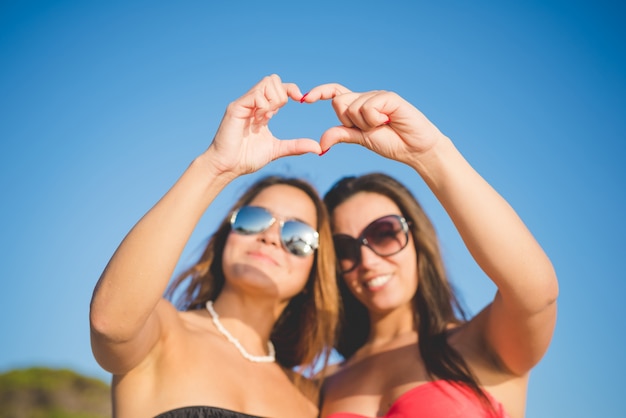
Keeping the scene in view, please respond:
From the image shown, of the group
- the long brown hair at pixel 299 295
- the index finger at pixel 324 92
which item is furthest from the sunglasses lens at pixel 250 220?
the index finger at pixel 324 92

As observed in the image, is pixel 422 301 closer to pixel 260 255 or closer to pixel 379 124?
pixel 260 255

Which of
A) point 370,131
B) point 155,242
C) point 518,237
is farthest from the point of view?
point 370,131

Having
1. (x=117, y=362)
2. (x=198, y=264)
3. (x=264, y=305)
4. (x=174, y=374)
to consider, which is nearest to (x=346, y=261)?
(x=264, y=305)

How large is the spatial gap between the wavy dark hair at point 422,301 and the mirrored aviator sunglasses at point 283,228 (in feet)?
1.82

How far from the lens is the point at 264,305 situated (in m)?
4.41

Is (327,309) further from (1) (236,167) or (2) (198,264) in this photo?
(1) (236,167)

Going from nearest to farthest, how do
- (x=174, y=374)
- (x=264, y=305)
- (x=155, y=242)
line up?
(x=155, y=242)
(x=174, y=374)
(x=264, y=305)

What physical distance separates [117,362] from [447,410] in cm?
198

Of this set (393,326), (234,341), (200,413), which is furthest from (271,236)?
(200,413)

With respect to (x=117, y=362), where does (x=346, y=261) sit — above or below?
above

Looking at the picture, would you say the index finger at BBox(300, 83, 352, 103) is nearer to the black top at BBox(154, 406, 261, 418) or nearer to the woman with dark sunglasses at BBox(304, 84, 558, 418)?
the woman with dark sunglasses at BBox(304, 84, 558, 418)

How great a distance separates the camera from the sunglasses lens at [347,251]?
4.54 m

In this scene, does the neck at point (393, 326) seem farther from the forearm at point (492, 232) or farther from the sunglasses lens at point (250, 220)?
the forearm at point (492, 232)

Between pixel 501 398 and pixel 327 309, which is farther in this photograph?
pixel 327 309
